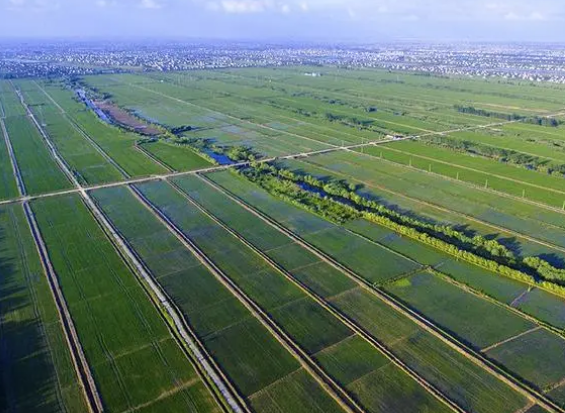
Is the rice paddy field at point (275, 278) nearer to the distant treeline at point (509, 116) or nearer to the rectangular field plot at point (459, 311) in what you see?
the rectangular field plot at point (459, 311)

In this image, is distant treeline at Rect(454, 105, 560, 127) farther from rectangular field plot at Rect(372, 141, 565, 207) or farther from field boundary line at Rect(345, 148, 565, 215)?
field boundary line at Rect(345, 148, 565, 215)

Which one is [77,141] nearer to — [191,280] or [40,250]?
[40,250]

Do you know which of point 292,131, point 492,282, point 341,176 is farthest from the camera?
point 292,131

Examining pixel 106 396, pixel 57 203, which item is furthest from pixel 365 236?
pixel 57 203

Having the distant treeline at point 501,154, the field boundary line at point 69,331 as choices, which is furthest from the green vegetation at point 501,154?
the field boundary line at point 69,331

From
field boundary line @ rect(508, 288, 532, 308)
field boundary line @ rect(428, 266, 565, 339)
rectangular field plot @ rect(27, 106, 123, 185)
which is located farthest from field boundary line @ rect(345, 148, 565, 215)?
rectangular field plot @ rect(27, 106, 123, 185)

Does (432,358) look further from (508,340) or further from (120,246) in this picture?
(120,246)

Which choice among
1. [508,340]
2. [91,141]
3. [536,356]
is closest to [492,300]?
[508,340]

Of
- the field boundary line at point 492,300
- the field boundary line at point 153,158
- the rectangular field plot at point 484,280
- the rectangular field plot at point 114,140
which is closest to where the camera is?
the field boundary line at point 492,300
